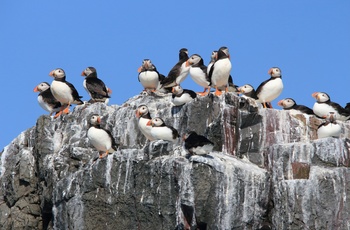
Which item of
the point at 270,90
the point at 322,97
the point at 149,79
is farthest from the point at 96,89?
the point at 322,97

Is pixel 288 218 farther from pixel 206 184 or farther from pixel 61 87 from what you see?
pixel 61 87

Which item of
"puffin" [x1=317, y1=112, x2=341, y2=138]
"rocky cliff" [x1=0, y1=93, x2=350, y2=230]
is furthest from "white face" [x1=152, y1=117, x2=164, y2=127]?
"puffin" [x1=317, y1=112, x2=341, y2=138]

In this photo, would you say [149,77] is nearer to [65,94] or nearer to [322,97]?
[65,94]

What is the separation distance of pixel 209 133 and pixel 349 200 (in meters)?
3.27

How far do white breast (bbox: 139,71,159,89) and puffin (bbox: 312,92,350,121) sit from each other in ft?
12.1

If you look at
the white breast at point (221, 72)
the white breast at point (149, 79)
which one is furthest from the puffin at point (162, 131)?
the white breast at point (149, 79)

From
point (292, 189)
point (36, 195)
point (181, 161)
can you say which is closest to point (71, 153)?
point (36, 195)

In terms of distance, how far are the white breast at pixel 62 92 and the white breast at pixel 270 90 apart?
13.9 ft

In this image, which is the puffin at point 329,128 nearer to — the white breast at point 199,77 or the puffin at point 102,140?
the white breast at point 199,77

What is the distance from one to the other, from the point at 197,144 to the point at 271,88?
161 inches

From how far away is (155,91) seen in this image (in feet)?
91.6

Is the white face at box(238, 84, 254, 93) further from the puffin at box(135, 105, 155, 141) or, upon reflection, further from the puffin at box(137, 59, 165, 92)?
the puffin at box(135, 105, 155, 141)

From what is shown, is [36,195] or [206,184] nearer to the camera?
[206,184]

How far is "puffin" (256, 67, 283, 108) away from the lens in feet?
86.8
